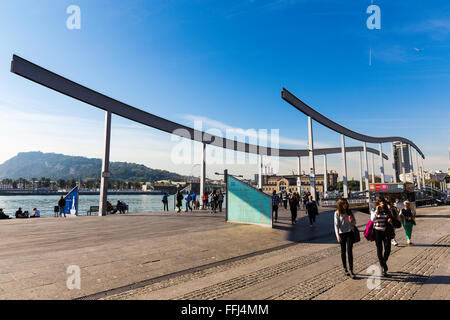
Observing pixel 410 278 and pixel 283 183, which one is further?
pixel 283 183

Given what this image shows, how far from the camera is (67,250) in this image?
7250 mm

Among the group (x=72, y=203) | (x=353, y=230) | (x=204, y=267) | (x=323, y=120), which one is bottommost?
(x=204, y=267)

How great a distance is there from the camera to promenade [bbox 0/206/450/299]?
4555 millimetres

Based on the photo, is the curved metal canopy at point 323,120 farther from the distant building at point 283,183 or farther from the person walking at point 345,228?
the distant building at point 283,183

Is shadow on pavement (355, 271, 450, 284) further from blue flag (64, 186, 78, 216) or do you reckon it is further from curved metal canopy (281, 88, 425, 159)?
curved metal canopy (281, 88, 425, 159)

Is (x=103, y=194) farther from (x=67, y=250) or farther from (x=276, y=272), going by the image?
(x=276, y=272)

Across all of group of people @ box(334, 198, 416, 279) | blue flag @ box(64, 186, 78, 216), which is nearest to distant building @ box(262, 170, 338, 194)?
blue flag @ box(64, 186, 78, 216)

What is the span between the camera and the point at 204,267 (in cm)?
624

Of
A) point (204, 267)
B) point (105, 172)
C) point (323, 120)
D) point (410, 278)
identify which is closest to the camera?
point (410, 278)

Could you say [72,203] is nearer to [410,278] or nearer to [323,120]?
[410,278]

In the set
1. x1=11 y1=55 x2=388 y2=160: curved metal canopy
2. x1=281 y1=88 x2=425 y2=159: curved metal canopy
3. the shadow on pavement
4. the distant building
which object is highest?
x1=281 y1=88 x2=425 y2=159: curved metal canopy

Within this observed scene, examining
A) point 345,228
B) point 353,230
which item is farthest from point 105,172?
point 353,230

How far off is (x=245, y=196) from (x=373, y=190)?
728 inches
